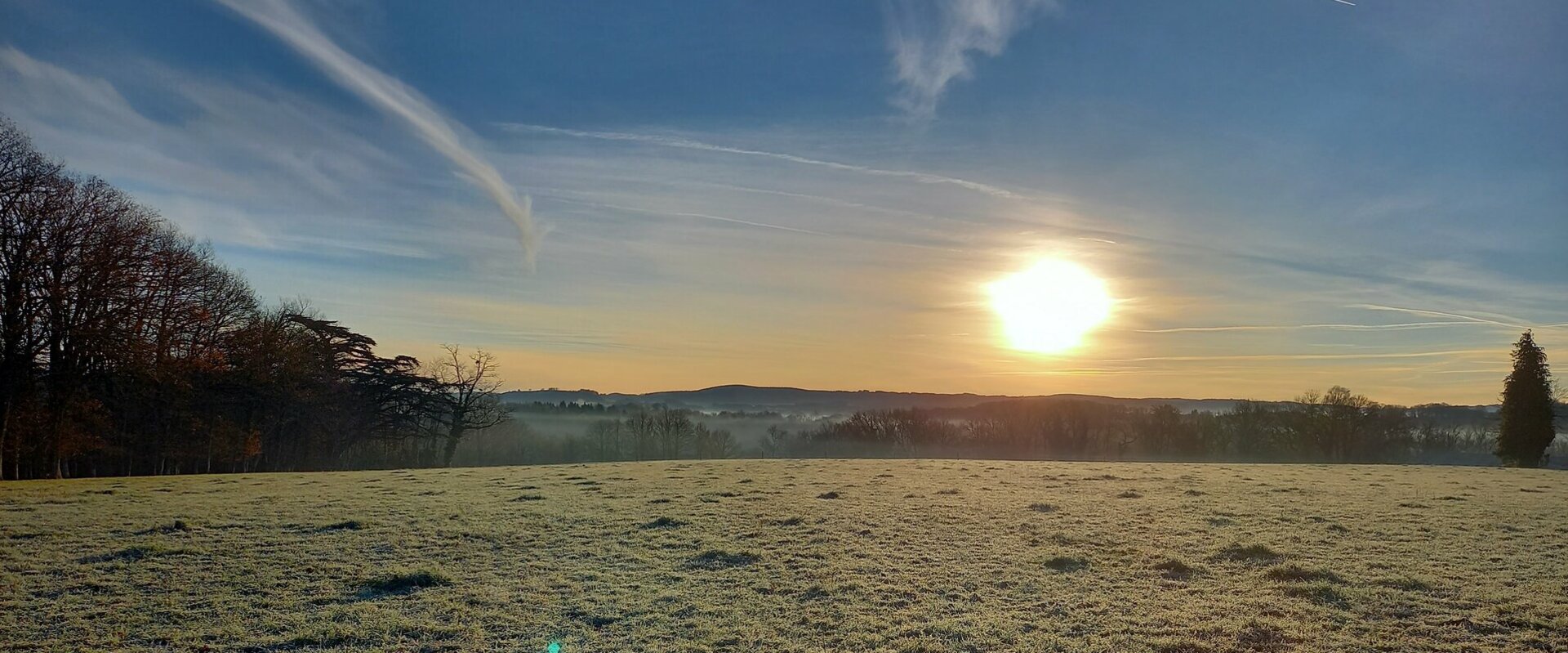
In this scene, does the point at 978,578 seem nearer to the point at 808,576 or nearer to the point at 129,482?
the point at 808,576

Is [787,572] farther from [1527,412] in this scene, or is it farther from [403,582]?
[1527,412]

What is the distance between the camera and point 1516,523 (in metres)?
15.5

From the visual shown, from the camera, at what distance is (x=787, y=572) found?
11.0 meters

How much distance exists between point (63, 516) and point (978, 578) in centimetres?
1949

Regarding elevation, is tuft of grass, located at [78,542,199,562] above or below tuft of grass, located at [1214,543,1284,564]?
below

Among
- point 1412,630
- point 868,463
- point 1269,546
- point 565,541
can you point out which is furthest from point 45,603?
point 868,463

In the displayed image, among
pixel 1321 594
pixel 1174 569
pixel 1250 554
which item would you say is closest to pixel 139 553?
pixel 1174 569

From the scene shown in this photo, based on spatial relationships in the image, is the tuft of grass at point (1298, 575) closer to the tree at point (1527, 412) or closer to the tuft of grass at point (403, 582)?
the tuft of grass at point (403, 582)

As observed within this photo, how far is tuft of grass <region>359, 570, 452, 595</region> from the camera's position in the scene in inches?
395

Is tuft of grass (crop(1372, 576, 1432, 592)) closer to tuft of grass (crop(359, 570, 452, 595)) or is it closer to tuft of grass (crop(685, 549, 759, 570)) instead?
tuft of grass (crop(685, 549, 759, 570))

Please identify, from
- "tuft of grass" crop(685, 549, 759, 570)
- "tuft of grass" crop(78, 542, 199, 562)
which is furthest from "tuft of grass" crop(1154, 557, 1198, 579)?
"tuft of grass" crop(78, 542, 199, 562)

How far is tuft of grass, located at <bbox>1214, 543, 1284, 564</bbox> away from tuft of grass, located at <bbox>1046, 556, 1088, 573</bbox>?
7.70ft

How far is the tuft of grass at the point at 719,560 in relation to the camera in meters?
11.4

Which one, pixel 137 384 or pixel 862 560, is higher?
pixel 137 384
